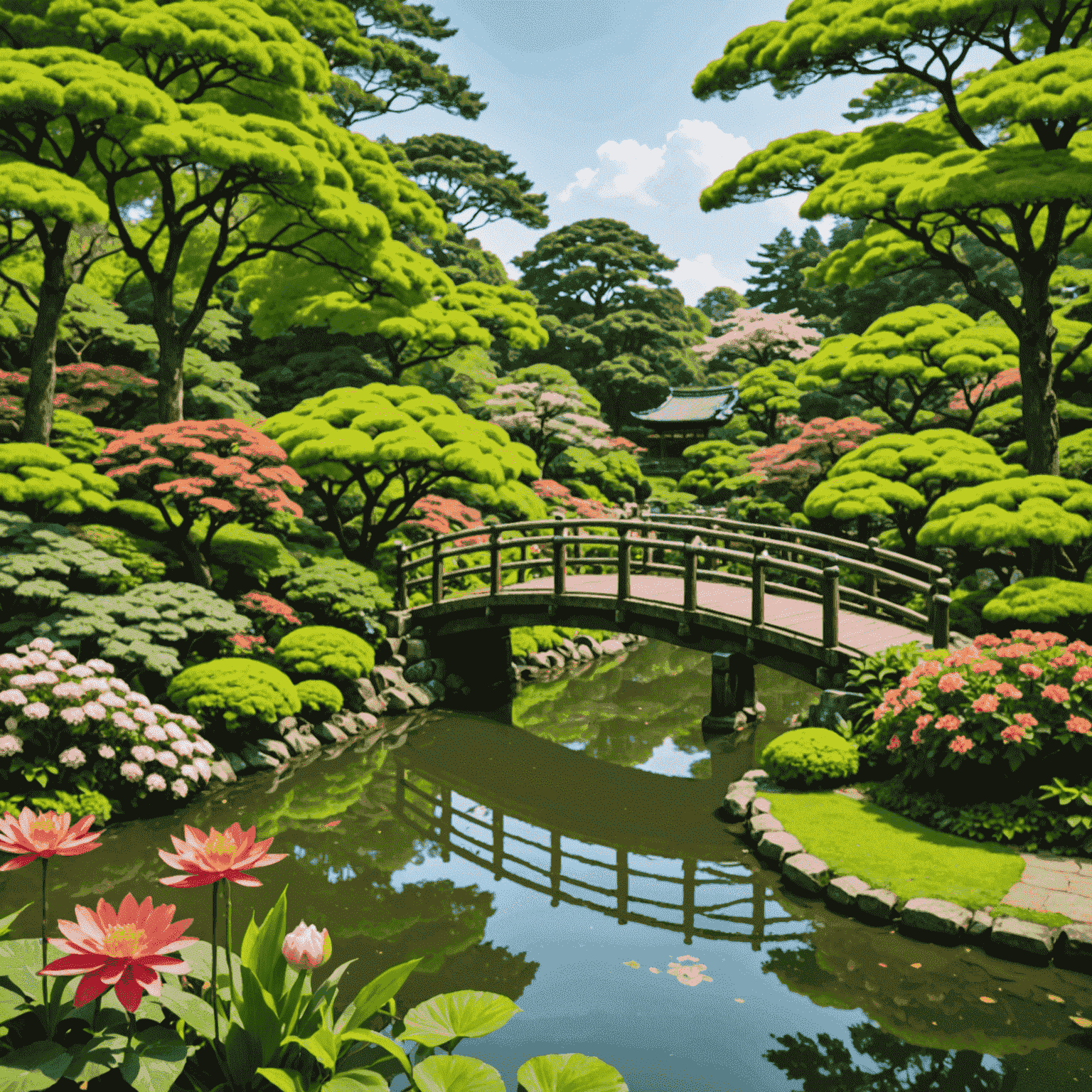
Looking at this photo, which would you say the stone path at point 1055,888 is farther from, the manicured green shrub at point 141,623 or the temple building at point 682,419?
the temple building at point 682,419

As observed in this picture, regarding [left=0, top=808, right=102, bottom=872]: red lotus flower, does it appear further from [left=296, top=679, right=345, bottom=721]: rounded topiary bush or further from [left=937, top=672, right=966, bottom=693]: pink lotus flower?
[left=296, top=679, right=345, bottom=721]: rounded topiary bush

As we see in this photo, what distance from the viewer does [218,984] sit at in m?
2.92

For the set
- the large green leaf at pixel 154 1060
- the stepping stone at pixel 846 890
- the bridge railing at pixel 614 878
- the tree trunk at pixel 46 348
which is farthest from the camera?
the tree trunk at pixel 46 348

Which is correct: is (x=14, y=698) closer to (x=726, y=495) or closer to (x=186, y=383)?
(x=186, y=383)

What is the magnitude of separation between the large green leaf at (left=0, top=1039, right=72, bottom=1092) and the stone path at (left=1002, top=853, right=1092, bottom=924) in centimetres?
529

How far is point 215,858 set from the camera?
91.1 inches

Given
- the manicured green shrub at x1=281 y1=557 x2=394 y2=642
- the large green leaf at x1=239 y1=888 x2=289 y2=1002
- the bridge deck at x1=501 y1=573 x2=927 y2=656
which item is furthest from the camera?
the manicured green shrub at x1=281 y1=557 x2=394 y2=642

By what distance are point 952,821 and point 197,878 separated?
236 inches

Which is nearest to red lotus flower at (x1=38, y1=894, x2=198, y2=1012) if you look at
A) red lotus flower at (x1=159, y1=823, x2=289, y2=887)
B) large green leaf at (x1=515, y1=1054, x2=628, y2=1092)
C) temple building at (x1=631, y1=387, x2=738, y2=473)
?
red lotus flower at (x1=159, y1=823, x2=289, y2=887)

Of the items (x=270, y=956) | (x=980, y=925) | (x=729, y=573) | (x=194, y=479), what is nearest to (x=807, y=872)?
(x=980, y=925)

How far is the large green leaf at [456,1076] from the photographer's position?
8.64ft

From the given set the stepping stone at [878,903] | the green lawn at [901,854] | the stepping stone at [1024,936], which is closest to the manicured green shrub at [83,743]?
the green lawn at [901,854]

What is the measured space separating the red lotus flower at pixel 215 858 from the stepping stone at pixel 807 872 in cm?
481

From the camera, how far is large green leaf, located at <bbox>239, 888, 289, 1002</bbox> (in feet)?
9.04
